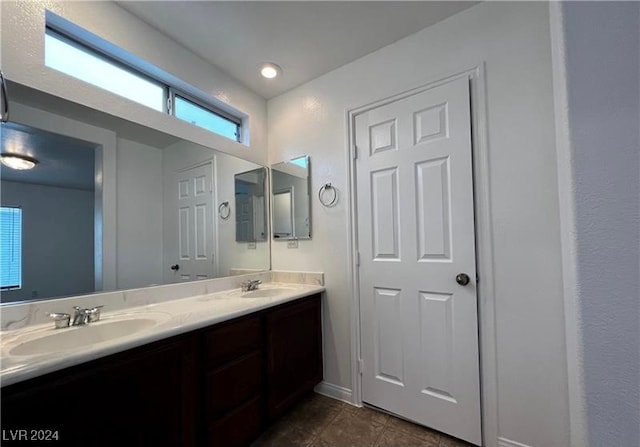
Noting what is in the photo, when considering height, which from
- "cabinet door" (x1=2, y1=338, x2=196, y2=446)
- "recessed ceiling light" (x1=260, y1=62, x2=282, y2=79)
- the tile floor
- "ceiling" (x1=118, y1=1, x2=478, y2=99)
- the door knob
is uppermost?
"ceiling" (x1=118, y1=1, x2=478, y2=99)

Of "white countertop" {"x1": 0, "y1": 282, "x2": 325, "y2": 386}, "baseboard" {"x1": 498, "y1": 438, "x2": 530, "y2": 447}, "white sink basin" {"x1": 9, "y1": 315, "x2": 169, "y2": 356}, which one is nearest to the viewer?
"white countertop" {"x1": 0, "y1": 282, "x2": 325, "y2": 386}

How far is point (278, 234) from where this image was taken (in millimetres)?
2391

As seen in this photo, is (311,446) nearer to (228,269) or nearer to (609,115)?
(228,269)

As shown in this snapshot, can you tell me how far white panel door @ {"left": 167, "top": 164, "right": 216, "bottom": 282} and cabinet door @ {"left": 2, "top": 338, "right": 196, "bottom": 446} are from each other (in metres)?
0.77

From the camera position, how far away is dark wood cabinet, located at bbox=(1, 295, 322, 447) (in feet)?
2.74

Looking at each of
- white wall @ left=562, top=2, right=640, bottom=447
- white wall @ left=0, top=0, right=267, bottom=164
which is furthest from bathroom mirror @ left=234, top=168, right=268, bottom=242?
white wall @ left=562, top=2, right=640, bottom=447

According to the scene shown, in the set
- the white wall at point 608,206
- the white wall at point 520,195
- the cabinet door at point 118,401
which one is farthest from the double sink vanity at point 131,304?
the white wall at point 608,206

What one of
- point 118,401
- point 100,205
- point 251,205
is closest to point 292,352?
point 118,401

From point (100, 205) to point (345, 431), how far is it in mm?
1969

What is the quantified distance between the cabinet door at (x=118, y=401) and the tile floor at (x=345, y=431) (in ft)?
2.23

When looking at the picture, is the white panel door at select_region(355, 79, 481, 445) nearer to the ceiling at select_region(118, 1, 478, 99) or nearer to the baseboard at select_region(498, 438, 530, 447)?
the baseboard at select_region(498, 438, 530, 447)

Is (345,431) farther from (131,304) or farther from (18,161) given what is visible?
(18,161)

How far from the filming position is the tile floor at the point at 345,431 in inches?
60.7

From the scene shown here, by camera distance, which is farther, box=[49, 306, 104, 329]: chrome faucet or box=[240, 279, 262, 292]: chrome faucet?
box=[240, 279, 262, 292]: chrome faucet
